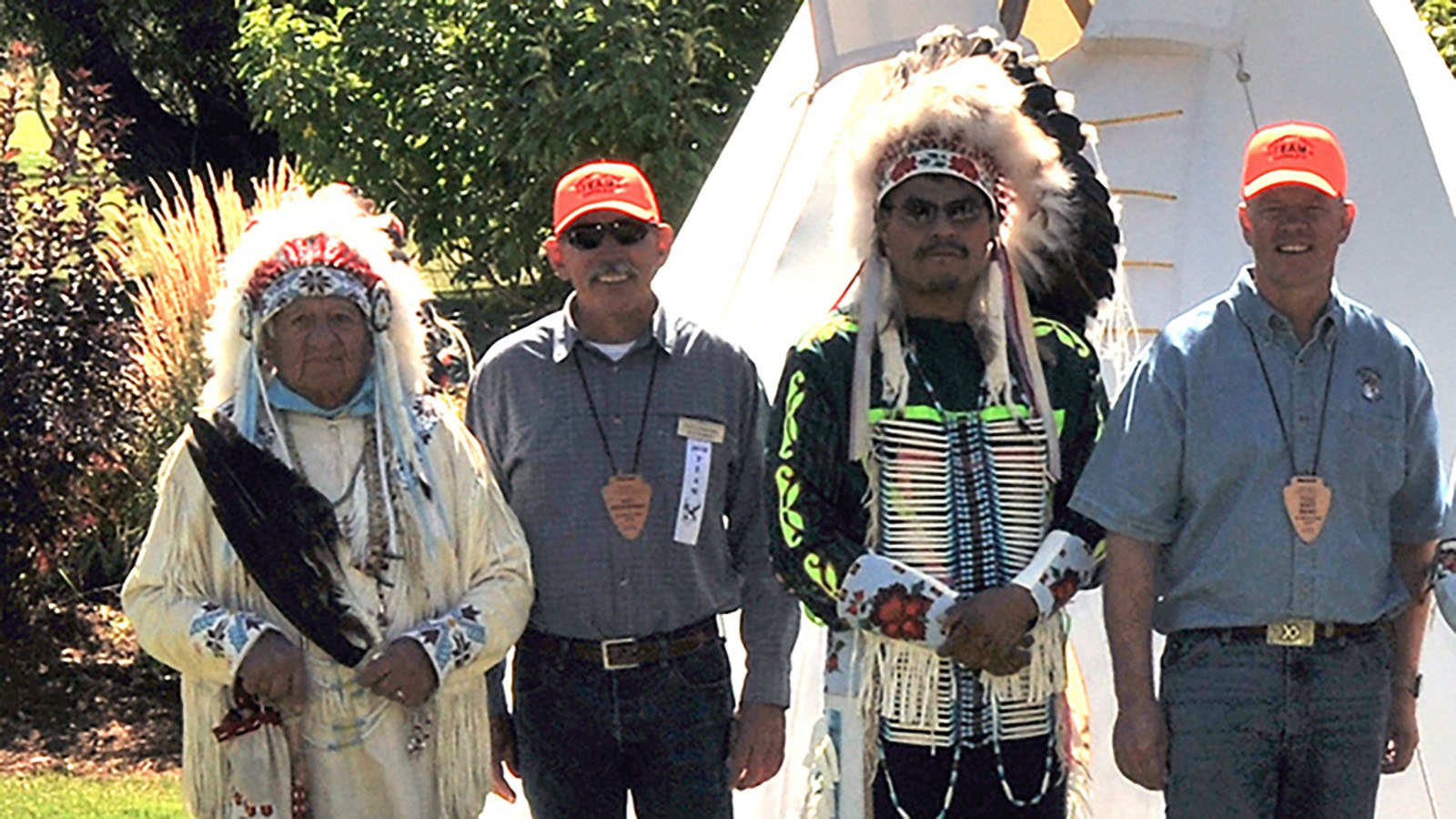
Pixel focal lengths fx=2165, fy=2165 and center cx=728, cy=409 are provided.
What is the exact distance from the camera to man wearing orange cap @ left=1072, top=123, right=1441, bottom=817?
3.37 meters

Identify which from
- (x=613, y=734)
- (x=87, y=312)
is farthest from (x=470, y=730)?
(x=87, y=312)

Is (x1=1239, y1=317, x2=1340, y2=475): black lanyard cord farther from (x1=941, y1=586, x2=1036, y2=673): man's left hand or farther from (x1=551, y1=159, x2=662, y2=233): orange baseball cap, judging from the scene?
(x1=551, y1=159, x2=662, y2=233): orange baseball cap

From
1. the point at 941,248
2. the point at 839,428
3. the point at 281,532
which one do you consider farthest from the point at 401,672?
the point at 941,248

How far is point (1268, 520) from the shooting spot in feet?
11.0

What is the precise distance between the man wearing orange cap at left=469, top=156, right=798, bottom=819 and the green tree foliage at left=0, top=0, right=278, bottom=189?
36.7 feet

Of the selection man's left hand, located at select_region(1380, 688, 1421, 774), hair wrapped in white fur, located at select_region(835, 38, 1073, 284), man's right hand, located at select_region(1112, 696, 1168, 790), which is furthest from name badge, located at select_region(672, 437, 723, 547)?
man's left hand, located at select_region(1380, 688, 1421, 774)

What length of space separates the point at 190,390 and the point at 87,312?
1.97ft

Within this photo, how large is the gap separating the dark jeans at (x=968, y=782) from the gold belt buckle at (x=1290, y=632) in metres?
0.40

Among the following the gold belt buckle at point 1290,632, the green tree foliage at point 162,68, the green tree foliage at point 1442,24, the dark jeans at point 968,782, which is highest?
the green tree foliage at point 162,68

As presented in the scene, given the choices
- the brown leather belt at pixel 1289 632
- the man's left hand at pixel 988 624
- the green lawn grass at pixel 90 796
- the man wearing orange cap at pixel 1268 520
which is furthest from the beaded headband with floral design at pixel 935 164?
the green lawn grass at pixel 90 796

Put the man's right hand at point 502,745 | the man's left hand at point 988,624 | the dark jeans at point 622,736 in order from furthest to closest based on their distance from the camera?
the man's right hand at point 502,745, the dark jeans at point 622,736, the man's left hand at point 988,624

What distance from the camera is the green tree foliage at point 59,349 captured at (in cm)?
734

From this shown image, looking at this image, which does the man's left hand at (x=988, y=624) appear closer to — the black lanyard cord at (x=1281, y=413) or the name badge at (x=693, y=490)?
the black lanyard cord at (x=1281, y=413)

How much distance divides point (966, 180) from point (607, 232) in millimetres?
702
